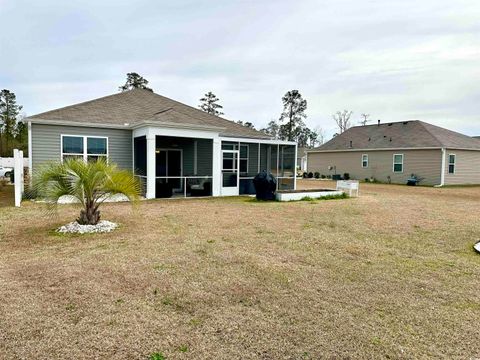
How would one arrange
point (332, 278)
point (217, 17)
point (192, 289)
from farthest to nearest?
point (217, 17), point (332, 278), point (192, 289)

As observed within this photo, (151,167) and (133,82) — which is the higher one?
(133,82)

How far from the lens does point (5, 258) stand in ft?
17.1

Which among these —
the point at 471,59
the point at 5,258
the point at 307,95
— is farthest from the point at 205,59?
the point at 307,95

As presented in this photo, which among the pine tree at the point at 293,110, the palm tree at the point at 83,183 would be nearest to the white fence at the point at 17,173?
the palm tree at the point at 83,183

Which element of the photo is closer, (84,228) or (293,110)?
(84,228)

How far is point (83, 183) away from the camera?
23.2ft

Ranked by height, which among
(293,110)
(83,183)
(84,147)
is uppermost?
(293,110)

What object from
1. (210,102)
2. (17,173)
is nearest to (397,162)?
(17,173)

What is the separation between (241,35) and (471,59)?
12135 millimetres

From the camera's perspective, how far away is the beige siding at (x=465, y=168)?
24203mm

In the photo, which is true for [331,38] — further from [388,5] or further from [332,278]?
[332,278]

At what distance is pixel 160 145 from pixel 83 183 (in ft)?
31.3

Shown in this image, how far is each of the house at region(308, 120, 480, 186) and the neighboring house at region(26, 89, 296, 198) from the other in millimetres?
13575

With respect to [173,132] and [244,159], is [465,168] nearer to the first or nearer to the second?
[244,159]
